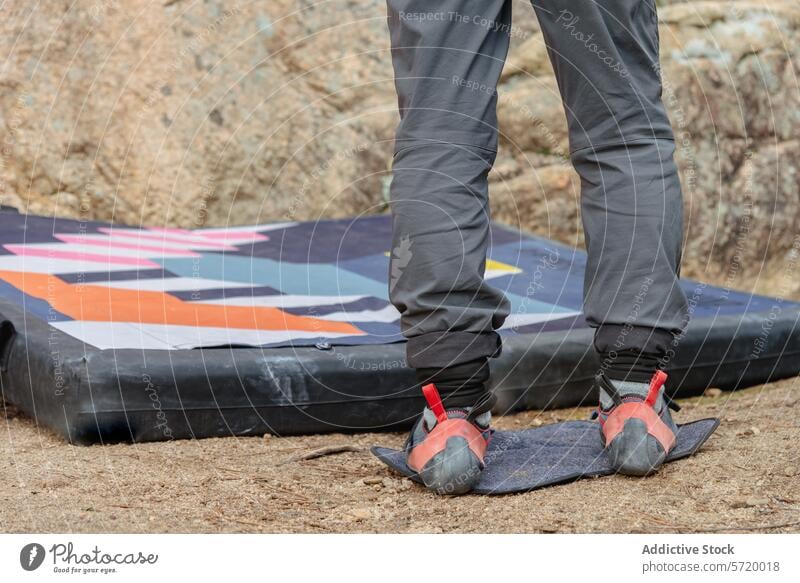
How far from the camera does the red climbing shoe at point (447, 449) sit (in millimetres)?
1119

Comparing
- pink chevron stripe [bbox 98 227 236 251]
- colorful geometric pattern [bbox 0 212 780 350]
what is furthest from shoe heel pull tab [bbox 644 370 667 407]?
pink chevron stripe [bbox 98 227 236 251]

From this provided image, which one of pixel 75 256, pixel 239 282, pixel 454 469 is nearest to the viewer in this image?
pixel 454 469

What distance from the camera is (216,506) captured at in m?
1.07

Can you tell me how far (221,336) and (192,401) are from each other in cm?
22

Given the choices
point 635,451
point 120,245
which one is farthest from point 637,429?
point 120,245

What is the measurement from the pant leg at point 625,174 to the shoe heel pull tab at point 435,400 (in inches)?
8.0

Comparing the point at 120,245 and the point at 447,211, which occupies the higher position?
the point at 447,211

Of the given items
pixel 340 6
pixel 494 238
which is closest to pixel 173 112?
pixel 340 6

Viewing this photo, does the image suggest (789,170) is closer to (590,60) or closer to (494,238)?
(494,238)

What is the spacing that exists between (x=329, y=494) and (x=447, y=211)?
341mm

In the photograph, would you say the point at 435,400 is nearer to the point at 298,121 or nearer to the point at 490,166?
the point at 490,166

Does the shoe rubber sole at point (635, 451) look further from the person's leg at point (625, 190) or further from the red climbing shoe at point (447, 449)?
the red climbing shoe at point (447, 449)

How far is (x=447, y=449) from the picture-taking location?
1128 millimetres
